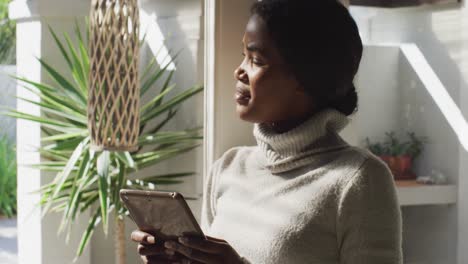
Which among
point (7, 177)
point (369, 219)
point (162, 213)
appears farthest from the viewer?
point (7, 177)

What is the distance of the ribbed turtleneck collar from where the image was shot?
5.25ft

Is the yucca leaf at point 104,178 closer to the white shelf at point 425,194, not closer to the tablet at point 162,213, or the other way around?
the white shelf at point 425,194

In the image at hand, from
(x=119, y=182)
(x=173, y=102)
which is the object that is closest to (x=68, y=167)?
(x=119, y=182)

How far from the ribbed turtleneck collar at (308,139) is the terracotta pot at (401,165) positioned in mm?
523

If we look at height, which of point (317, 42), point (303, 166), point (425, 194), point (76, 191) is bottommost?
point (76, 191)

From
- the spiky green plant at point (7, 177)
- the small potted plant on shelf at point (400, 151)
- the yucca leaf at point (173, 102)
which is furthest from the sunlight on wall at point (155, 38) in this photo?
the small potted plant on shelf at point (400, 151)

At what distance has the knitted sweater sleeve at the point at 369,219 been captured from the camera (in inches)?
57.1

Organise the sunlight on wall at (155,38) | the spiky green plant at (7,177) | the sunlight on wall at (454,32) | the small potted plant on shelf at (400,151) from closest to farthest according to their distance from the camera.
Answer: the sunlight on wall at (454,32), the small potted plant on shelf at (400,151), the sunlight on wall at (155,38), the spiky green plant at (7,177)

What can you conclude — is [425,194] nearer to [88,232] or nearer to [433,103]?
[433,103]

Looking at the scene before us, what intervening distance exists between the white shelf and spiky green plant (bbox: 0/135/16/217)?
2.07 metres

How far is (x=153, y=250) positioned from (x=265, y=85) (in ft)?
1.34

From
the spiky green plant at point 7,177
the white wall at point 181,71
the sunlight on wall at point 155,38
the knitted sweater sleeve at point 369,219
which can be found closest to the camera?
the knitted sweater sleeve at point 369,219

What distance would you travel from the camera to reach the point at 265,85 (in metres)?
1.60

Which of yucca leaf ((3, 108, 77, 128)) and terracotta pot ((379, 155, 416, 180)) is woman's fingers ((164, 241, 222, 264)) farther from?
yucca leaf ((3, 108, 77, 128))
